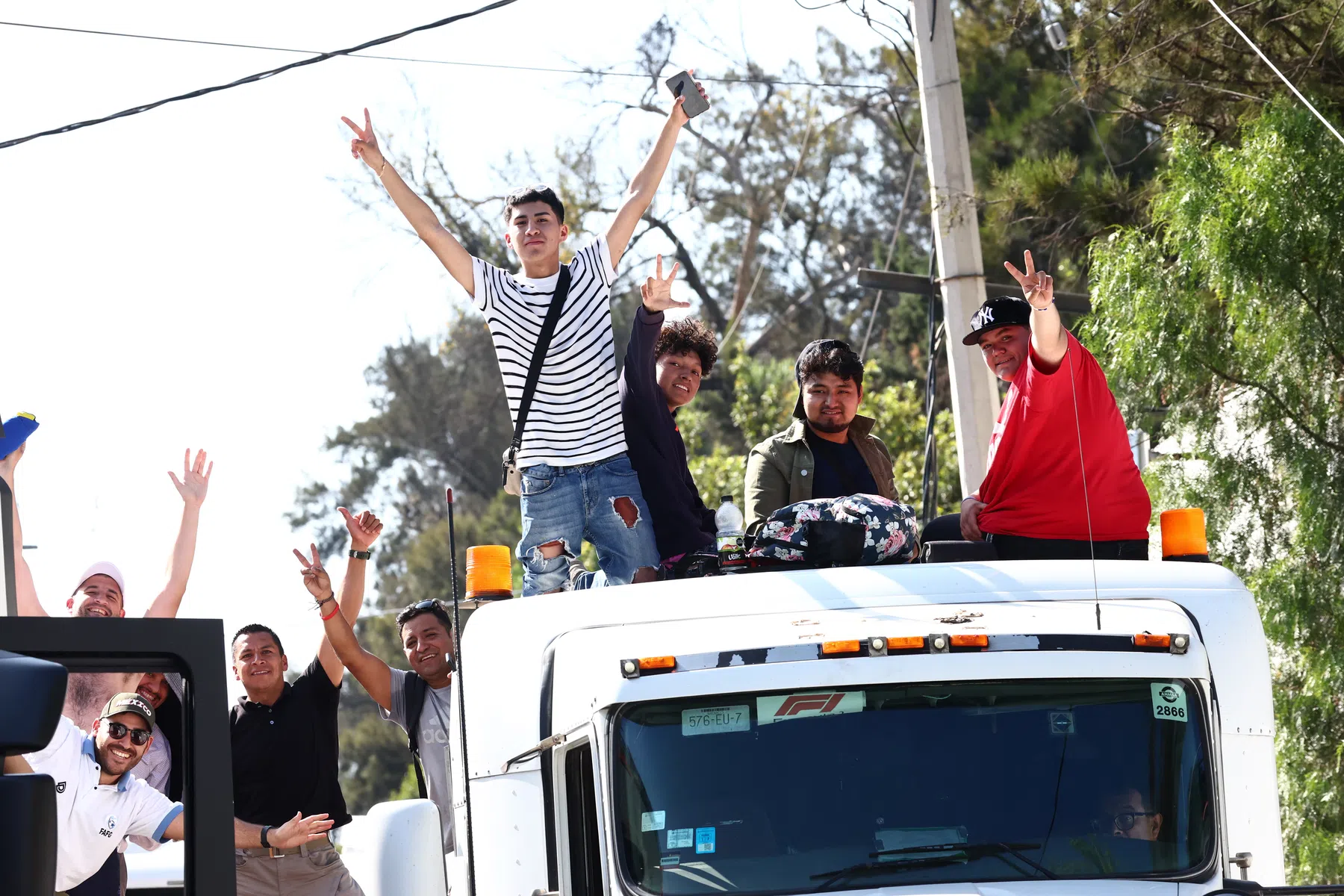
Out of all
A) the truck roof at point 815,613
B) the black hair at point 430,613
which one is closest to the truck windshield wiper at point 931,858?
the truck roof at point 815,613

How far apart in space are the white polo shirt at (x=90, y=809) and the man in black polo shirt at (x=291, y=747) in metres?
2.09

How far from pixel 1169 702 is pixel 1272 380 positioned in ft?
24.4

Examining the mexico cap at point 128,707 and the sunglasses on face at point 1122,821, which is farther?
the mexico cap at point 128,707

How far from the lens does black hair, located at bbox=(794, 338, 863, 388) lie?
6.50 meters

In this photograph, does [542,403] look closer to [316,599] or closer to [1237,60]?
[316,599]

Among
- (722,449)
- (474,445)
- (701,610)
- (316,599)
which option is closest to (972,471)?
(316,599)

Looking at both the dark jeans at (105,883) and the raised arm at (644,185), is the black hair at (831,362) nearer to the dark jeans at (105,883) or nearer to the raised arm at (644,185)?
the raised arm at (644,185)

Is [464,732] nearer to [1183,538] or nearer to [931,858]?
[931,858]

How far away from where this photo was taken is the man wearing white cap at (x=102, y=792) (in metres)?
4.06

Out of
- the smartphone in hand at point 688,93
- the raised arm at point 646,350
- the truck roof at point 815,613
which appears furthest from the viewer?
the smartphone in hand at point 688,93

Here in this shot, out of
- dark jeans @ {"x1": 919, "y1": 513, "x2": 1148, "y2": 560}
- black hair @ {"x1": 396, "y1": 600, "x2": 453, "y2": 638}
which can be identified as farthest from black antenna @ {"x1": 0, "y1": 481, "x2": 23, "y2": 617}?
dark jeans @ {"x1": 919, "y1": 513, "x2": 1148, "y2": 560}

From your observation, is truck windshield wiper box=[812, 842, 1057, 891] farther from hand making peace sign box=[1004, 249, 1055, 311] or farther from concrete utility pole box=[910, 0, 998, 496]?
concrete utility pole box=[910, 0, 998, 496]

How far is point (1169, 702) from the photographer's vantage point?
441 cm

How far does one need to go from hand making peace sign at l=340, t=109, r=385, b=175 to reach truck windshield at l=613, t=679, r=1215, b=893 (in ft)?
10.2
